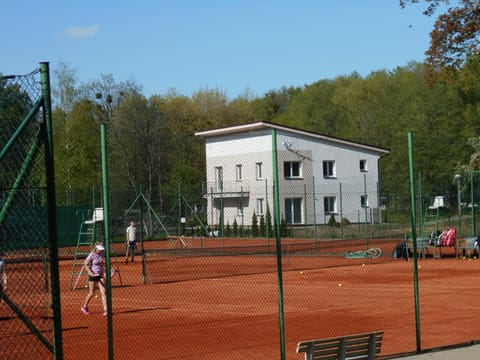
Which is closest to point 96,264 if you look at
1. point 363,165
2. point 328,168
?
point 328,168

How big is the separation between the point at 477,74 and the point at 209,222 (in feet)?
41.1

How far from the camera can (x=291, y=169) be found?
4697 centimetres

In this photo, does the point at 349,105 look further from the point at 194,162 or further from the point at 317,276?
the point at 317,276

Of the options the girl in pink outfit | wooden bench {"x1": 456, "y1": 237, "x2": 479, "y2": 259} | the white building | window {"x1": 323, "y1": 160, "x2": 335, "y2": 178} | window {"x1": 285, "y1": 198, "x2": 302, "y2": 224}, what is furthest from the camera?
window {"x1": 323, "y1": 160, "x2": 335, "y2": 178}

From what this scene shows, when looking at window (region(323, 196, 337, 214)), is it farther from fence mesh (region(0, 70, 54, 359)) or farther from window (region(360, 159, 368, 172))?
fence mesh (region(0, 70, 54, 359))

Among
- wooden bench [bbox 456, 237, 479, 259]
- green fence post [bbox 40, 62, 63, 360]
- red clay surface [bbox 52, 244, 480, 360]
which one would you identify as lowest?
red clay surface [bbox 52, 244, 480, 360]

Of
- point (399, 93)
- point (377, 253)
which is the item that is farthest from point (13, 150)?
point (399, 93)

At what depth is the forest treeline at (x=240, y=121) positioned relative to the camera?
42719 millimetres

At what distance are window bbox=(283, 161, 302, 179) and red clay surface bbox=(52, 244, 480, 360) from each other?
19.3m

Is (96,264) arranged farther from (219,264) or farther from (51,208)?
(219,264)

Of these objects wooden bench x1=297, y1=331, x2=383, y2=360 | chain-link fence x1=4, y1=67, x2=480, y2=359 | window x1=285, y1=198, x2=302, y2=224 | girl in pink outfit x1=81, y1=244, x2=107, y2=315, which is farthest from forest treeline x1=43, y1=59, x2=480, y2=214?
wooden bench x1=297, y1=331, x2=383, y2=360

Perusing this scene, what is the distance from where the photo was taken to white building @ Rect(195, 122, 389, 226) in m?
40.8

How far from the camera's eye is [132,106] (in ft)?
164

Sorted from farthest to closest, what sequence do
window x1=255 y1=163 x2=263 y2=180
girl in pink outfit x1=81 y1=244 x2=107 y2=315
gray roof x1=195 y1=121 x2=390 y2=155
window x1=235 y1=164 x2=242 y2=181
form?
1. gray roof x1=195 y1=121 x2=390 y2=155
2. window x1=235 y1=164 x2=242 y2=181
3. window x1=255 y1=163 x2=263 y2=180
4. girl in pink outfit x1=81 y1=244 x2=107 y2=315
